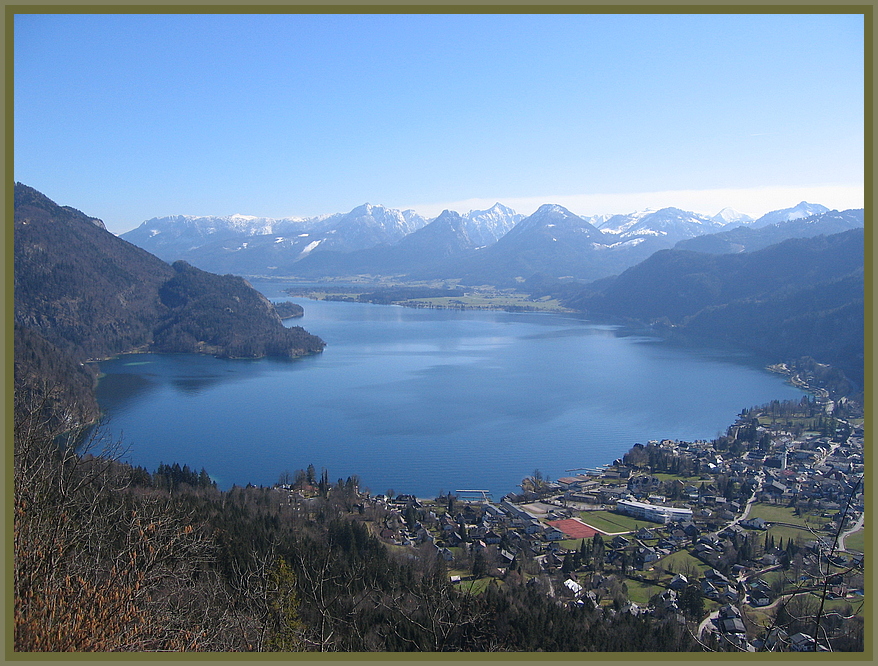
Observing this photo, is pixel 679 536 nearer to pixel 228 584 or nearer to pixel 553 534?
pixel 553 534

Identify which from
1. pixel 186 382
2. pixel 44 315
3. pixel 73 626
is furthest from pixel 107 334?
pixel 73 626

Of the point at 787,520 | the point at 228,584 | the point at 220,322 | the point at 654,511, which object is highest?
the point at 220,322

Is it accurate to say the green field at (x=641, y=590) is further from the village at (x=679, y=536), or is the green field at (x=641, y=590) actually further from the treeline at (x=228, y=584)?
the treeline at (x=228, y=584)

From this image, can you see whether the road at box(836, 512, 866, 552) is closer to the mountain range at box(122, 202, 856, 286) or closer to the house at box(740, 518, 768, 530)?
the house at box(740, 518, 768, 530)

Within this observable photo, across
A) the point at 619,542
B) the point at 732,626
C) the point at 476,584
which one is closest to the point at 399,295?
the point at 619,542

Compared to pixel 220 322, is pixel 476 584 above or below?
below

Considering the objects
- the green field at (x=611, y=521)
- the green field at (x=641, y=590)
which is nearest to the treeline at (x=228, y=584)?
the green field at (x=641, y=590)
